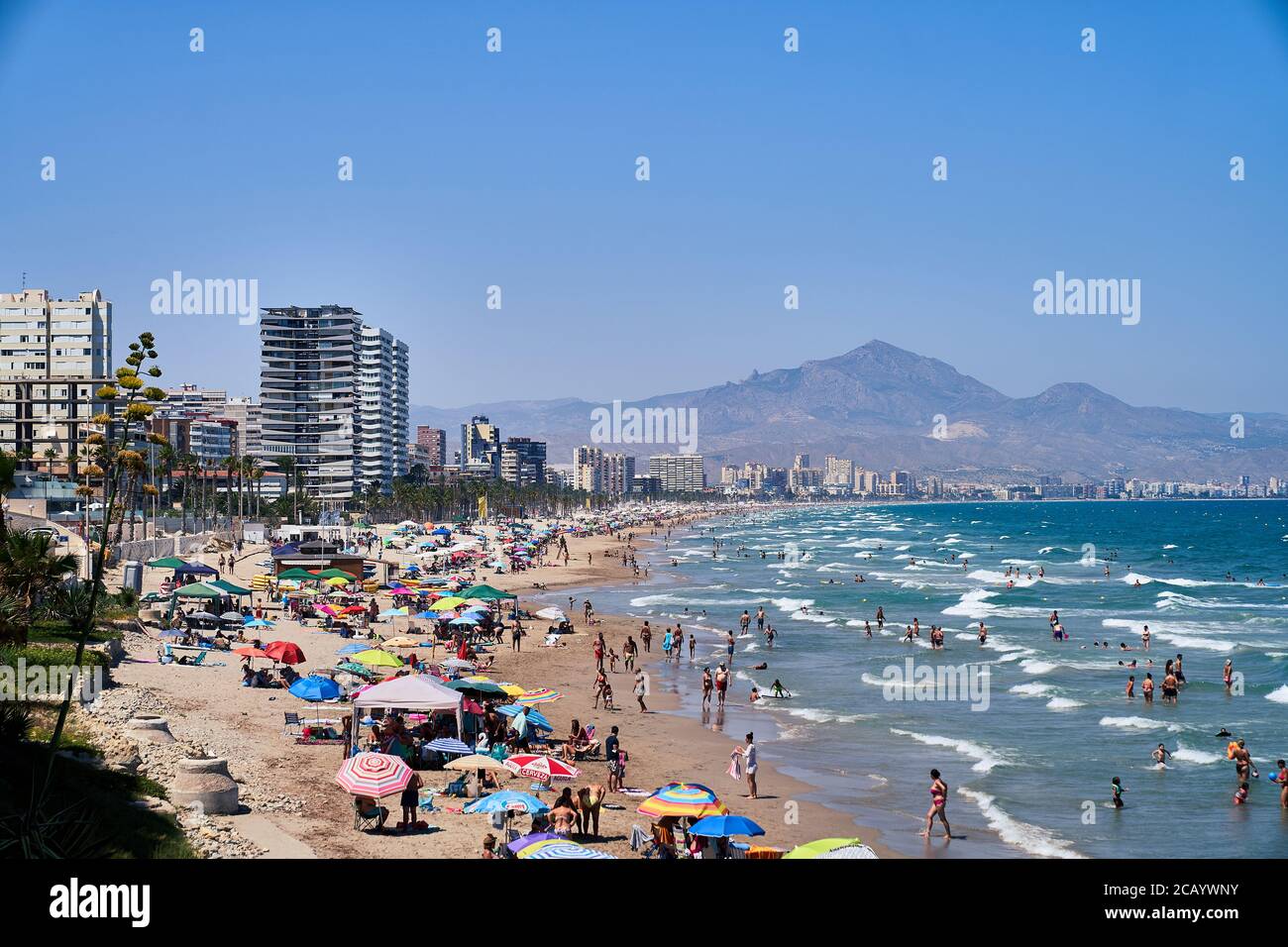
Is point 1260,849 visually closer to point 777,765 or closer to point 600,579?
point 777,765

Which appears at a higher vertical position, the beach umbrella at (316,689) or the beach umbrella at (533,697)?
the beach umbrella at (316,689)

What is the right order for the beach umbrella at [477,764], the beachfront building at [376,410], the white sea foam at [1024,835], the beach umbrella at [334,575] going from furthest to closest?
the beachfront building at [376,410] → the beach umbrella at [334,575] → the beach umbrella at [477,764] → the white sea foam at [1024,835]

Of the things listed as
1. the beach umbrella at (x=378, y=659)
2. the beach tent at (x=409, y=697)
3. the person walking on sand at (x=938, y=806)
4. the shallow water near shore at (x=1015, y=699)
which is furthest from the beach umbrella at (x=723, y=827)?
the beach umbrella at (x=378, y=659)

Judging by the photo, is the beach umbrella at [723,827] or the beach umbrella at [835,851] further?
the beach umbrella at [723,827]

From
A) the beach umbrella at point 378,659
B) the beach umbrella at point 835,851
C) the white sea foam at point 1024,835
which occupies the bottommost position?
the white sea foam at point 1024,835

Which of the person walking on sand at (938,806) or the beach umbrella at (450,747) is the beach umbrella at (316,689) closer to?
the beach umbrella at (450,747)

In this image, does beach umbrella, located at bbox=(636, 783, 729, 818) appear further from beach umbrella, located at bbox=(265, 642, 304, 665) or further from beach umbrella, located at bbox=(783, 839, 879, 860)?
beach umbrella, located at bbox=(265, 642, 304, 665)
